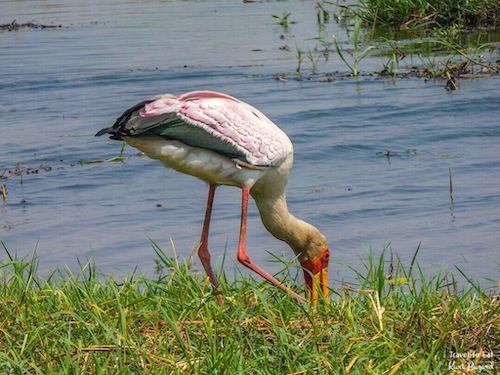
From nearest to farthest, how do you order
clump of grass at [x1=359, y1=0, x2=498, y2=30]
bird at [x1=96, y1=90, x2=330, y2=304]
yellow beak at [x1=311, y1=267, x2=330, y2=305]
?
yellow beak at [x1=311, y1=267, x2=330, y2=305], bird at [x1=96, y1=90, x2=330, y2=304], clump of grass at [x1=359, y1=0, x2=498, y2=30]

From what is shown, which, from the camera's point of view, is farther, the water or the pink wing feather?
the water

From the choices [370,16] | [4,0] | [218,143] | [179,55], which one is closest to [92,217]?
[218,143]

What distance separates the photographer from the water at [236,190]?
277 inches

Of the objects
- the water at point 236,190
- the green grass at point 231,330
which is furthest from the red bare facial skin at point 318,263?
the green grass at point 231,330

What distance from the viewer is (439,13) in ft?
46.3

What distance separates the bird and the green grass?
42cm

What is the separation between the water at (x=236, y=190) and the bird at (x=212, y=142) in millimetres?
655

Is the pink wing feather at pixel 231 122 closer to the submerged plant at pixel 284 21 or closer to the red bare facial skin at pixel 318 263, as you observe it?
the red bare facial skin at pixel 318 263

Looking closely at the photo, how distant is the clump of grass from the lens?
14039 millimetres

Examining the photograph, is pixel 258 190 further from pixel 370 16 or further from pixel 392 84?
pixel 370 16

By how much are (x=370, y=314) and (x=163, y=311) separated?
30.6 inches

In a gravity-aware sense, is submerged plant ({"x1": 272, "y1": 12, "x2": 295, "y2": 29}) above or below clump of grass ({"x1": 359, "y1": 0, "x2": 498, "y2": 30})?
below

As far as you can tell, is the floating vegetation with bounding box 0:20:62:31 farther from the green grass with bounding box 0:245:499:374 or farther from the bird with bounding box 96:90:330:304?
the green grass with bounding box 0:245:499:374

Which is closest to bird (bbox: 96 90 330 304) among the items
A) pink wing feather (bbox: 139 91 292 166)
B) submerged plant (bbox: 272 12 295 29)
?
pink wing feather (bbox: 139 91 292 166)
